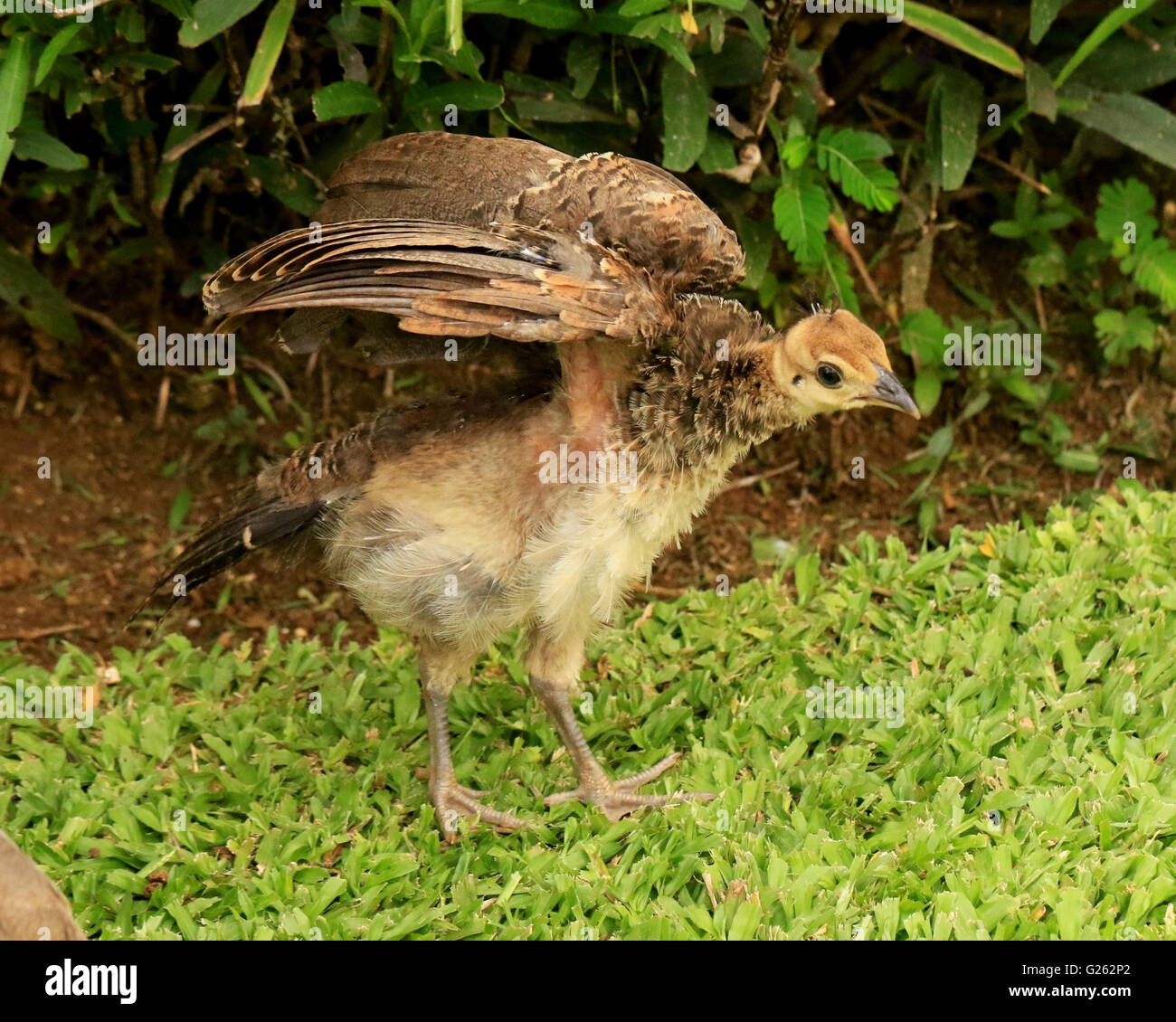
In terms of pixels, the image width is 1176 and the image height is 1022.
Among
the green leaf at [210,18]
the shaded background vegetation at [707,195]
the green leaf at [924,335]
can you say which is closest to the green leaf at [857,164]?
the shaded background vegetation at [707,195]

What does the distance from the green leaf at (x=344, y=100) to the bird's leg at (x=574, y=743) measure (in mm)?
1920

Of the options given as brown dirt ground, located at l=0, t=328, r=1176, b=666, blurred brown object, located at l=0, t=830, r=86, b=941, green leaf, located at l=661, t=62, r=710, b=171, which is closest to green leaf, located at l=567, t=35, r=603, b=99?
green leaf, located at l=661, t=62, r=710, b=171

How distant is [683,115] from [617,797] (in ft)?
7.70

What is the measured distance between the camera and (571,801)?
4.12 meters

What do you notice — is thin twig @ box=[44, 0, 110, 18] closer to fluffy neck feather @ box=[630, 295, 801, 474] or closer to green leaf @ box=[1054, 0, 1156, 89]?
fluffy neck feather @ box=[630, 295, 801, 474]

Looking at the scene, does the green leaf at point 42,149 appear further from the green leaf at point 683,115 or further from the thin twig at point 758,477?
the thin twig at point 758,477

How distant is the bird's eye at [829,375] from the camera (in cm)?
365

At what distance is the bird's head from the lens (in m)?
3.63

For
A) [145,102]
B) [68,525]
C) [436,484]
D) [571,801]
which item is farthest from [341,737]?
[145,102]

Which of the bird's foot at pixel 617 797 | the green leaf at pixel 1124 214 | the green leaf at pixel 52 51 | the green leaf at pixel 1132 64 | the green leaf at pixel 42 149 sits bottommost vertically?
the bird's foot at pixel 617 797

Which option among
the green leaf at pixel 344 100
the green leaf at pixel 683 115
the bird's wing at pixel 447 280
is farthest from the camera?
the green leaf at pixel 683 115

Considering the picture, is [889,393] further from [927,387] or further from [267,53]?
[267,53]

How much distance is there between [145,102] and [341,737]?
2703 millimetres
